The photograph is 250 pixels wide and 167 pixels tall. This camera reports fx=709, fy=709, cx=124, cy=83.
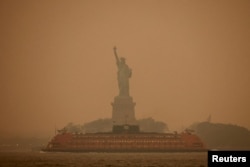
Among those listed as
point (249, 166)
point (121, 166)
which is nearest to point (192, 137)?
point (121, 166)

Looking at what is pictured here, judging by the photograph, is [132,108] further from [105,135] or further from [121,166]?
[121,166]

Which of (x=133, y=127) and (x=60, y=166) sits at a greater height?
(x=133, y=127)

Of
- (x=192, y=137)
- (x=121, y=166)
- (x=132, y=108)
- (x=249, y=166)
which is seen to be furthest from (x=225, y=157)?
(x=132, y=108)

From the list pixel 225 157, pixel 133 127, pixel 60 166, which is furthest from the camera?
pixel 133 127

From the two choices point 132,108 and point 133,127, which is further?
point 132,108

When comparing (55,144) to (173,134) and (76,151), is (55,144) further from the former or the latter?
(173,134)

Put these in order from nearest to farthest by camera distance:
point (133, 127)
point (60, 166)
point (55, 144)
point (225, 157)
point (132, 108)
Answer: point (225, 157), point (60, 166), point (55, 144), point (133, 127), point (132, 108)

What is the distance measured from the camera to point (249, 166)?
30.9 metres

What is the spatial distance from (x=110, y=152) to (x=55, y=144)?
11.1 metres

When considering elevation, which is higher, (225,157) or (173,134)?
(173,134)

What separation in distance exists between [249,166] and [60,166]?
49.3m

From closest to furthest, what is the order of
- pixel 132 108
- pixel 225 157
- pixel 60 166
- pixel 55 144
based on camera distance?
1. pixel 225 157
2. pixel 60 166
3. pixel 55 144
4. pixel 132 108

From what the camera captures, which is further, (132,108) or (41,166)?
(132,108)

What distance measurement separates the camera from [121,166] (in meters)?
79.3
